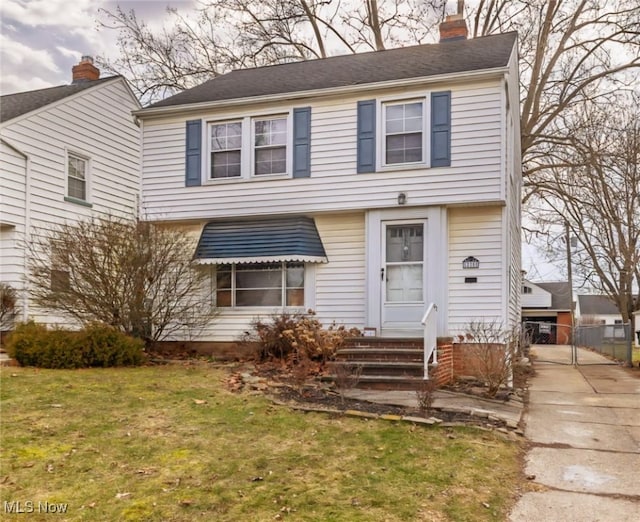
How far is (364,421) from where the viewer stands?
6.14 meters

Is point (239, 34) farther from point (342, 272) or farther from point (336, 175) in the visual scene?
point (342, 272)

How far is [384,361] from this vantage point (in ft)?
29.8

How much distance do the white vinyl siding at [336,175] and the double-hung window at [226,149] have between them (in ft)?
0.71

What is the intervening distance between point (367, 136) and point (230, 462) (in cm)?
767

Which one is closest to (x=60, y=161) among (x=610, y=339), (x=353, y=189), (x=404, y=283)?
(x=353, y=189)

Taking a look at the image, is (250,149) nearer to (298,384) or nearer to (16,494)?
(298,384)

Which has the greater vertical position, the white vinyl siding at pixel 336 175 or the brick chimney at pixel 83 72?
the brick chimney at pixel 83 72

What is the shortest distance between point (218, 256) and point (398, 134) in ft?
14.2

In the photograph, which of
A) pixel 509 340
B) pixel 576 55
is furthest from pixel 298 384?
pixel 576 55

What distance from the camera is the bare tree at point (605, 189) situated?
49.8 ft

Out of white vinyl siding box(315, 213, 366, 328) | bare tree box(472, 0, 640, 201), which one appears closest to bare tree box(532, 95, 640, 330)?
bare tree box(472, 0, 640, 201)

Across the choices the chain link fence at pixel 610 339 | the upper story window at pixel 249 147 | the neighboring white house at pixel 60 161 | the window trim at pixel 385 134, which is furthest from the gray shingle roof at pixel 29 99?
the chain link fence at pixel 610 339

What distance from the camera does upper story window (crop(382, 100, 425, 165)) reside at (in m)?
10.8

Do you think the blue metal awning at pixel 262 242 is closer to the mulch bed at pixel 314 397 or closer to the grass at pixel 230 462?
the mulch bed at pixel 314 397
